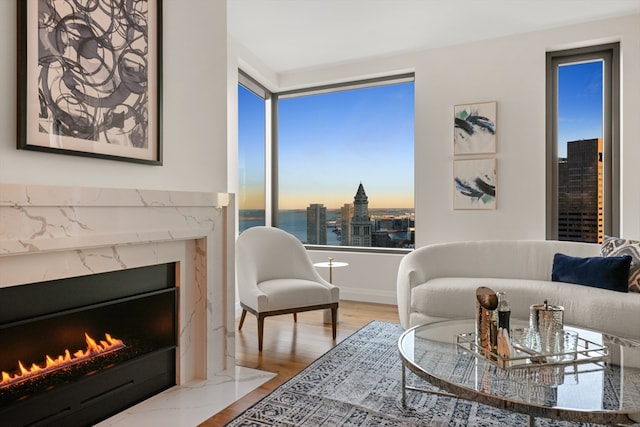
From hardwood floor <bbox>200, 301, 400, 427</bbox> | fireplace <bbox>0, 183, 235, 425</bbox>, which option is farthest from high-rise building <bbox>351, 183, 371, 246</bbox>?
fireplace <bbox>0, 183, 235, 425</bbox>

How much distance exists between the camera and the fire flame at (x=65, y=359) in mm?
1649

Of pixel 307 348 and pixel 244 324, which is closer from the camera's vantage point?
pixel 307 348

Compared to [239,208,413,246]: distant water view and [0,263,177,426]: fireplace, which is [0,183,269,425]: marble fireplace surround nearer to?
[0,263,177,426]: fireplace

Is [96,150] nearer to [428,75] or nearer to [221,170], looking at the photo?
[221,170]

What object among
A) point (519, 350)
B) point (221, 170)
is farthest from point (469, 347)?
point (221, 170)

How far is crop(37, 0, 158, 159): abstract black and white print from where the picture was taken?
5.47 ft

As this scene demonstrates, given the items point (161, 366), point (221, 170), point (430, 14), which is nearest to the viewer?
point (161, 366)

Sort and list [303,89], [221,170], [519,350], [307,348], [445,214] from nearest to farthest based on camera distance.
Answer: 1. [519,350]
2. [221,170]
3. [307,348]
4. [445,214]
5. [303,89]

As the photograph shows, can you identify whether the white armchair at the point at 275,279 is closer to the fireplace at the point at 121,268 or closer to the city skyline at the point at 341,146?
the fireplace at the point at 121,268

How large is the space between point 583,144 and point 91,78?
3.98m

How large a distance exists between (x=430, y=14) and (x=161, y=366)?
Result: 3323 millimetres

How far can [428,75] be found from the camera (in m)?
4.26

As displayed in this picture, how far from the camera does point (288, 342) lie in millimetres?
3176

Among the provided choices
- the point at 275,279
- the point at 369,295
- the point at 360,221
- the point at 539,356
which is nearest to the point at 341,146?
the point at 360,221
